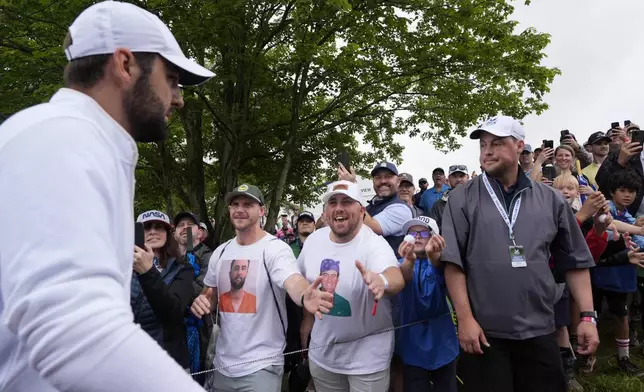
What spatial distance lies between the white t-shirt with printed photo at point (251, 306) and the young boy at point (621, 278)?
12.3 feet

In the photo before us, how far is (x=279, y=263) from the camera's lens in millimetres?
3463

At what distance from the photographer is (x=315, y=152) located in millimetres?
14586

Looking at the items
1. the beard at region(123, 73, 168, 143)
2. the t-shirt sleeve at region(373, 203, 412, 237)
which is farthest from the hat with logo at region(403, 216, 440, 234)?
the beard at region(123, 73, 168, 143)

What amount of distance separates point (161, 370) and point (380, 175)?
14.4ft

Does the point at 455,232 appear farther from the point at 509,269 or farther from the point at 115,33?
the point at 115,33

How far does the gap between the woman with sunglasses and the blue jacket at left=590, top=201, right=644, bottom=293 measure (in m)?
4.42

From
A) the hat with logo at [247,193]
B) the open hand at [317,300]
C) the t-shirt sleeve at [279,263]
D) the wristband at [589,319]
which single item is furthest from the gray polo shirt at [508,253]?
the hat with logo at [247,193]

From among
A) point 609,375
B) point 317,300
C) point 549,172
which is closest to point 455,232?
point 317,300

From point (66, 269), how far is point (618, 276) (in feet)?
18.8

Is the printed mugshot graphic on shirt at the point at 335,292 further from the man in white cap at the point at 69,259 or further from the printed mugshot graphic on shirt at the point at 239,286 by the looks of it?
the man in white cap at the point at 69,259

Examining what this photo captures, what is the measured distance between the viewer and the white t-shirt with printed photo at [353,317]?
334cm

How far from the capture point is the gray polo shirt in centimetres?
299

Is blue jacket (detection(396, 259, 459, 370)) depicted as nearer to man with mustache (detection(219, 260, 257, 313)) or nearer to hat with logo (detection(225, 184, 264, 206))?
man with mustache (detection(219, 260, 257, 313))

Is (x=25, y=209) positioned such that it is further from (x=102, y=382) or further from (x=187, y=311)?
(x=187, y=311)
